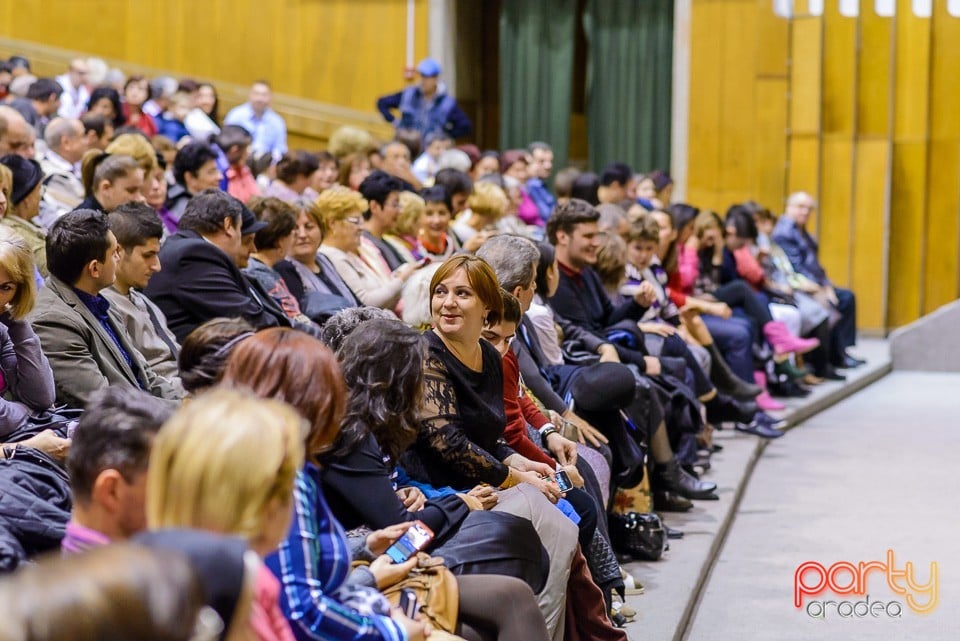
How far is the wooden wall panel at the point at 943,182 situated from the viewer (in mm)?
10602

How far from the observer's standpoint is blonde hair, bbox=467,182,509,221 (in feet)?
20.7

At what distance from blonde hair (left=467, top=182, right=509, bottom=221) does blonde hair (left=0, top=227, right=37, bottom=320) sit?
3483mm

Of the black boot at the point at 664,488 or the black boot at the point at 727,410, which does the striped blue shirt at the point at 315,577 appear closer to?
the black boot at the point at 664,488

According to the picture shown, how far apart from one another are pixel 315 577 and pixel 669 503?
3108mm

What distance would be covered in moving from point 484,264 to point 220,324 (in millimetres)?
1058

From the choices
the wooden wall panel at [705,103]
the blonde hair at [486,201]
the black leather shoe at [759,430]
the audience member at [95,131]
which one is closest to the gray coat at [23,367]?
the audience member at [95,131]

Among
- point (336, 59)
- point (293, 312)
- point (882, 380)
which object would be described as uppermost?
point (336, 59)

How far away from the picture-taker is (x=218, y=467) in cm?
142

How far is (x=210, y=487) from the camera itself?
1.42 metres

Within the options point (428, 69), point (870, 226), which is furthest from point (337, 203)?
point (870, 226)

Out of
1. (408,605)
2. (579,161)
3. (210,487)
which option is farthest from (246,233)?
(579,161)

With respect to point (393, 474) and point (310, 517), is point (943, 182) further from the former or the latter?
point (310, 517)

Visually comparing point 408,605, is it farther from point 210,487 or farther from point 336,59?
point 336,59

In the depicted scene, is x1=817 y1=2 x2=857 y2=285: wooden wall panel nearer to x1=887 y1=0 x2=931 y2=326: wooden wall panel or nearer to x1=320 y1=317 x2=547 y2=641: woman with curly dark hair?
x1=887 y1=0 x2=931 y2=326: wooden wall panel
